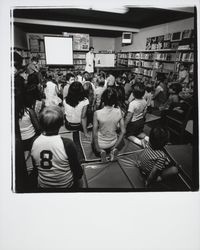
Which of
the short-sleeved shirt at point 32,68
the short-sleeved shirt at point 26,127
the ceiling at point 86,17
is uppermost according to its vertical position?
the ceiling at point 86,17

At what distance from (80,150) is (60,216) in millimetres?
597

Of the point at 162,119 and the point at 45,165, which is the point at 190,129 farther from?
the point at 45,165

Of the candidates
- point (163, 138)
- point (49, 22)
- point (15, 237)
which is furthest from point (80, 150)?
point (49, 22)

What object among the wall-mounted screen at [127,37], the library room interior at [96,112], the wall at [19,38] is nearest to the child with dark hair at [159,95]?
the library room interior at [96,112]

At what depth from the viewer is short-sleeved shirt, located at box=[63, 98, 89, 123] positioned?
156 cm

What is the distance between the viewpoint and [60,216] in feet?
4.83

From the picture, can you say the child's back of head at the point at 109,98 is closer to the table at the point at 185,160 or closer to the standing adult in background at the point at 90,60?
the standing adult in background at the point at 90,60

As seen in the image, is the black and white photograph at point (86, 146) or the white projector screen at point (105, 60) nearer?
the black and white photograph at point (86, 146)

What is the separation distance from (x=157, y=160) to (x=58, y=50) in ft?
4.23

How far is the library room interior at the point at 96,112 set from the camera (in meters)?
1.39

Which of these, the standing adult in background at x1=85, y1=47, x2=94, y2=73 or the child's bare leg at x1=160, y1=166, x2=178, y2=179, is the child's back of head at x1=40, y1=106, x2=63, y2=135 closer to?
the standing adult in background at x1=85, y1=47, x2=94, y2=73

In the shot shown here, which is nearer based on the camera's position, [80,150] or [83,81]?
[80,150]

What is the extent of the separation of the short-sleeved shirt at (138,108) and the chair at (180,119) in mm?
260

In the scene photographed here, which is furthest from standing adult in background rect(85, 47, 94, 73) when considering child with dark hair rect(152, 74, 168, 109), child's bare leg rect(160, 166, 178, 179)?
child's bare leg rect(160, 166, 178, 179)
